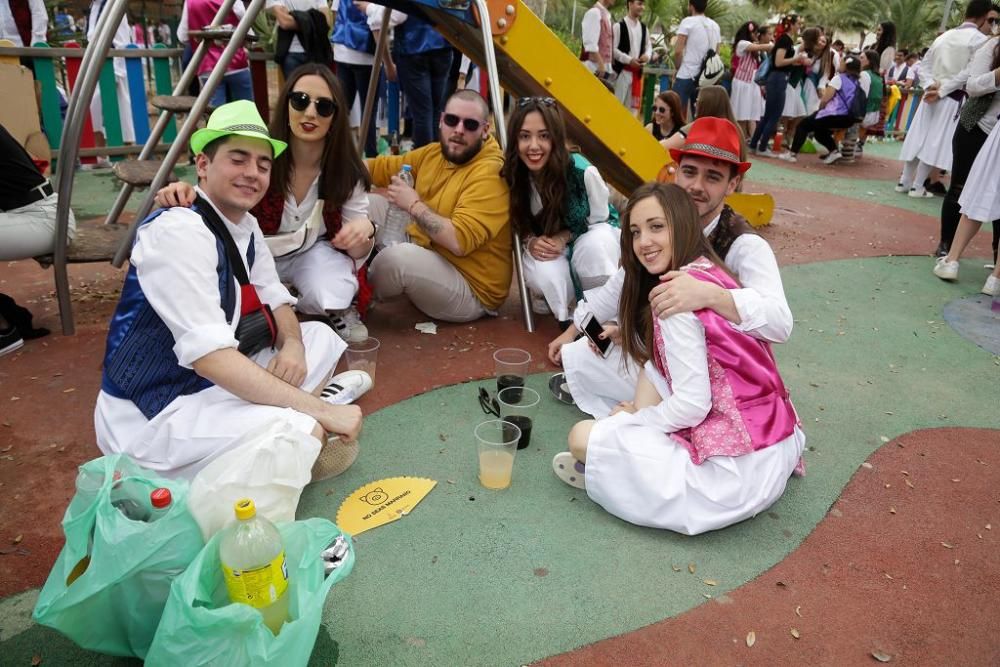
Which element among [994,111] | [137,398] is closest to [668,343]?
[137,398]

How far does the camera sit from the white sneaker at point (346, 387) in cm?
315

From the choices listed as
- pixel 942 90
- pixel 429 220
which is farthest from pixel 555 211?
pixel 942 90

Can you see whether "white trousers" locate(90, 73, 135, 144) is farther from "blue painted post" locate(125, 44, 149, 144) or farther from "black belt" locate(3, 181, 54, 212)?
"black belt" locate(3, 181, 54, 212)

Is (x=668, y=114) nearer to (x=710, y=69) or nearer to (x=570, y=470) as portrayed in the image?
(x=570, y=470)

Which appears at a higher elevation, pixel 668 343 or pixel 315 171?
pixel 315 171

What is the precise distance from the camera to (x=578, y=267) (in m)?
4.20

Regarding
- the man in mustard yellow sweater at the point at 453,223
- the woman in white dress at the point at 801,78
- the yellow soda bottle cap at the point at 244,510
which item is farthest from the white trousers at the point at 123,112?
the woman in white dress at the point at 801,78

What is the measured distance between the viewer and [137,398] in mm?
2371

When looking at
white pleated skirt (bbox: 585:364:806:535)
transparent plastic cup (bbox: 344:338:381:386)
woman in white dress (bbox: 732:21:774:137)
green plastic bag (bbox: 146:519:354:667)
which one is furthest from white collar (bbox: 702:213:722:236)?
woman in white dress (bbox: 732:21:774:137)

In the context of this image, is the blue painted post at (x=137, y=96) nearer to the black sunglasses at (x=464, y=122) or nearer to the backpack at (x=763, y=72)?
the black sunglasses at (x=464, y=122)

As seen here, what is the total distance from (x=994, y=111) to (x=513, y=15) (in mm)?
4171

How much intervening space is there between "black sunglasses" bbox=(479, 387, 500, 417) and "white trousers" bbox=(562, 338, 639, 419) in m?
0.38

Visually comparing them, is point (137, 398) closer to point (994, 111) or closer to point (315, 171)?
point (315, 171)

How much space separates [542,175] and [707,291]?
5.86 ft
